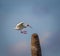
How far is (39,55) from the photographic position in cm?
233

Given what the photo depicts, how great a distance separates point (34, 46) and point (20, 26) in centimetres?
51

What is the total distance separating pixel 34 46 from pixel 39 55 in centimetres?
19

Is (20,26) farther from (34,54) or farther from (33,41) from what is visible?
(34,54)

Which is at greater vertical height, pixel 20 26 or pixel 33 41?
pixel 20 26

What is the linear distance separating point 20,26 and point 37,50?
60cm

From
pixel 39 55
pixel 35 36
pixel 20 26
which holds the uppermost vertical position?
pixel 20 26

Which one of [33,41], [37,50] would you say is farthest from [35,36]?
[37,50]

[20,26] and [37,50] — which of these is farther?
[20,26]

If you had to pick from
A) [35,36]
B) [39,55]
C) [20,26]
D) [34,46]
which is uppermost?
[20,26]

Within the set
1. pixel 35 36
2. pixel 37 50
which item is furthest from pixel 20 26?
pixel 37 50

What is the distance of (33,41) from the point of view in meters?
2.36

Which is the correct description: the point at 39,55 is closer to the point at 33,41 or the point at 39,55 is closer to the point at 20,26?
the point at 33,41

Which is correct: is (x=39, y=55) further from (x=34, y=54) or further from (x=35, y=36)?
(x=35, y=36)

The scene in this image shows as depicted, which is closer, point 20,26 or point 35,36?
point 35,36
